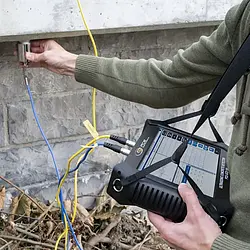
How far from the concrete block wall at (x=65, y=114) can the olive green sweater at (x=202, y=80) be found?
12.4 inches

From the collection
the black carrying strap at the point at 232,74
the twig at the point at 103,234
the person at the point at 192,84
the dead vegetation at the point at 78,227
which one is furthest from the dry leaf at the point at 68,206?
the black carrying strap at the point at 232,74

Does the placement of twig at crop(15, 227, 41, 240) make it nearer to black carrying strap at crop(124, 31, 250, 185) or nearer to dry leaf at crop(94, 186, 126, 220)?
dry leaf at crop(94, 186, 126, 220)

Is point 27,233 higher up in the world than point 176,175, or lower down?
lower down

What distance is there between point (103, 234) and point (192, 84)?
70 cm

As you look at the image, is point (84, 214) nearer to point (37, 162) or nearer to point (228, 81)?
point (37, 162)

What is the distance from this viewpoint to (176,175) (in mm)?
1160

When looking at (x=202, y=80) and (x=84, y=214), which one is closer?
(x=202, y=80)

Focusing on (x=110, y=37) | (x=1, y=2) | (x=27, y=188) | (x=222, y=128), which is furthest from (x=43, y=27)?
(x=222, y=128)

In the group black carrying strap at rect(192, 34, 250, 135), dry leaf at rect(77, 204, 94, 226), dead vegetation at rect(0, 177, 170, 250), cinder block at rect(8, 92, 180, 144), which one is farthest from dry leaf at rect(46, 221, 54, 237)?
black carrying strap at rect(192, 34, 250, 135)

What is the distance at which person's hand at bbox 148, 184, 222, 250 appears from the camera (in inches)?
40.7

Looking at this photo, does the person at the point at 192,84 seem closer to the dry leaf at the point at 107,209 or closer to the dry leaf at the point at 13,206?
the dry leaf at the point at 13,206

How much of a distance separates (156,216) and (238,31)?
0.41 m

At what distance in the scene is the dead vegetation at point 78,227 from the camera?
1698mm

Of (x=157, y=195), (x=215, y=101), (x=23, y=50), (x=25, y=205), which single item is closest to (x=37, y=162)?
(x=25, y=205)
